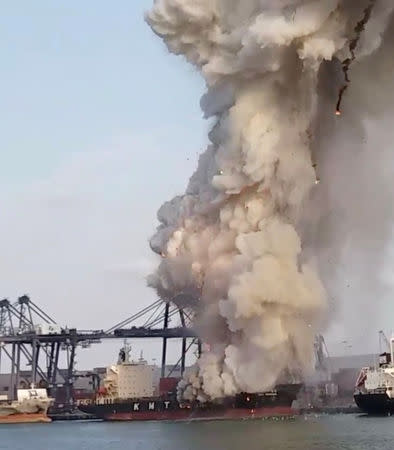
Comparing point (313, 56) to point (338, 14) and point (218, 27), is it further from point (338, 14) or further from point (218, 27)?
point (218, 27)

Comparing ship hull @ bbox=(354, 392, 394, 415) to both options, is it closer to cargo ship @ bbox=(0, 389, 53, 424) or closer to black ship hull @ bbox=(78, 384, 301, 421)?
black ship hull @ bbox=(78, 384, 301, 421)

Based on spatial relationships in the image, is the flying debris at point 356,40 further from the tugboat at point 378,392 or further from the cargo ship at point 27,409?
the cargo ship at point 27,409

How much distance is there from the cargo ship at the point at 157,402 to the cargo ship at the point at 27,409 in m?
12.6

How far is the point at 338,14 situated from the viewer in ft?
249

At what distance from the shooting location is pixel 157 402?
405 feet

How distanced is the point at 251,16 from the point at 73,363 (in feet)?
378

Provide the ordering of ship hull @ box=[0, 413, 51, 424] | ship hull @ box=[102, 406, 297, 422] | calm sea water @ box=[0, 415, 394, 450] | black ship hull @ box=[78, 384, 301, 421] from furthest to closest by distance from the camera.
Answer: ship hull @ box=[0, 413, 51, 424] → ship hull @ box=[102, 406, 297, 422] → black ship hull @ box=[78, 384, 301, 421] → calm sea water @ box=[0, 415, 394, 450]

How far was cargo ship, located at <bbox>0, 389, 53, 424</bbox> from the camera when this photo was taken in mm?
156500

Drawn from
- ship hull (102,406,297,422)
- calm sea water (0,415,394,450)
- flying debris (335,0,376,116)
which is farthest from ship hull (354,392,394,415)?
flying debris (335,0,376,116)

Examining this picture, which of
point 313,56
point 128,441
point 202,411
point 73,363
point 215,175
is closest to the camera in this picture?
point 313,56

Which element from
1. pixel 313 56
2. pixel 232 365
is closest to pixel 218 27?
pixel 313 56

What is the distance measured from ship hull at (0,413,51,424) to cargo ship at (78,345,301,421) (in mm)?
12909

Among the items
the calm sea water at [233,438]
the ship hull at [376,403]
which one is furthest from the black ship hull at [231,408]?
the ship hull at [376,403]

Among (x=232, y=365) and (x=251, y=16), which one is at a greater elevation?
(x=251, y=16)
